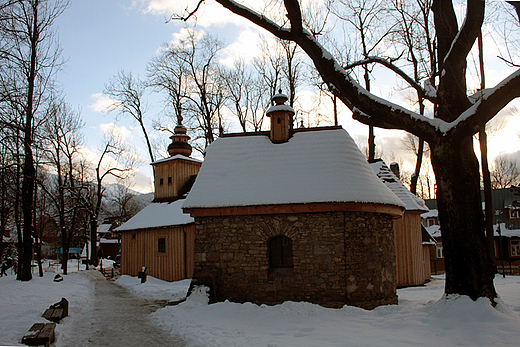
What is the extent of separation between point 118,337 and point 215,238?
3.85m

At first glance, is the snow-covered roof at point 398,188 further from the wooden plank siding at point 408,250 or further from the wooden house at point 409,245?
the wooden plank siding at point 408,250

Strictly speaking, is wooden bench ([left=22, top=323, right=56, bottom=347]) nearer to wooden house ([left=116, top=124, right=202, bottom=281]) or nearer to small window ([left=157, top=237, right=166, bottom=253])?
wooden house ([left=116, top=124, right=202, bottom=281])

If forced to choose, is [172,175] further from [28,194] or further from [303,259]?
[303,259]

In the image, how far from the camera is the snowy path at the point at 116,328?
7.98m

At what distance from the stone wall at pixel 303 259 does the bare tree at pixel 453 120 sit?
7.75 ft

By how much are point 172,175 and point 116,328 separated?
47.0 ft

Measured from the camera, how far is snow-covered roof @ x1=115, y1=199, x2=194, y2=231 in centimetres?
1955

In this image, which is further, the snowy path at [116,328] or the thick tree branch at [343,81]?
the thick tree branch at [343,81]

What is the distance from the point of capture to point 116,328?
30.6 ft

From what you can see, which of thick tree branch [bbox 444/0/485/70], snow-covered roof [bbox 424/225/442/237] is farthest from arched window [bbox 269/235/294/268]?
snow-covered roof [bbox 424/225/442/237]

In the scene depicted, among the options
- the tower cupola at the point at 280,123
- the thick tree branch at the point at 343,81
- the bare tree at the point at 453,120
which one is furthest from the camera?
the tower cupola at the point at 280,123

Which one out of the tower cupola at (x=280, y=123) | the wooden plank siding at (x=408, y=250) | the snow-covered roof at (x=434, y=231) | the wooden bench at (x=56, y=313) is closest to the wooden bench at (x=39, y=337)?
the wooden bench at (x=56, y=313)

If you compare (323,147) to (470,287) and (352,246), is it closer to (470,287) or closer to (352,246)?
(352,246)

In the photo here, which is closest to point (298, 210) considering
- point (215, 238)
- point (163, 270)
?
point (215, 238)
